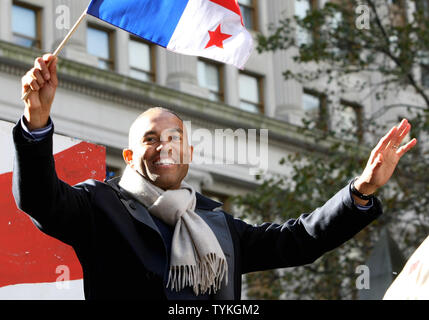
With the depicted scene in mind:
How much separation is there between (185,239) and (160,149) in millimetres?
424

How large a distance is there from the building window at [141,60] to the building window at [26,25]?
3046 mm

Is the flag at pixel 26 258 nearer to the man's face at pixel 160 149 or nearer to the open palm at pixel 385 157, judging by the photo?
the man's face at pixel 160 149

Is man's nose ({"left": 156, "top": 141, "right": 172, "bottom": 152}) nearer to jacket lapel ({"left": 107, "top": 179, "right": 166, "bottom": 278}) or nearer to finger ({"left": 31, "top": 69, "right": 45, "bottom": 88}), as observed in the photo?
jacket lapel ({"left": 107, "top": 179, "right": 166, "bottom": 278})

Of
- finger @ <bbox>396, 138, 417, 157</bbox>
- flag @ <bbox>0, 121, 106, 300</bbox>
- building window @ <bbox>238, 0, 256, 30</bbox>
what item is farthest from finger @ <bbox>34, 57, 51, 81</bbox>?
building window @ <bbox>238, 0, 256, 30</bbox>

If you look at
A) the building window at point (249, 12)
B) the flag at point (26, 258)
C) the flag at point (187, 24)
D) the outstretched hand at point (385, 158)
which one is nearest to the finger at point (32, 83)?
the flag at point (187, 24)

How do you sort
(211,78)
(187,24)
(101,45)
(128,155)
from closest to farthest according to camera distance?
1. (128,155)
2. (187,24)
3. (101,45)
4. (211,78)

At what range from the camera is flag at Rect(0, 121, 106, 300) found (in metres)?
6.74

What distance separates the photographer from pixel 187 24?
19.7ft

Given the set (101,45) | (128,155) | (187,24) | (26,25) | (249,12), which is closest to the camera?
(128,155)

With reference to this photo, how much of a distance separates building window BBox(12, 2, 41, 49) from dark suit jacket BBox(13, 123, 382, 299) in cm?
2378

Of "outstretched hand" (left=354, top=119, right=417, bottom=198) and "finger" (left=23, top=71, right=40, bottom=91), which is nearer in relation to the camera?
"finger" (left=23, top=71, right=40, bottom=91)

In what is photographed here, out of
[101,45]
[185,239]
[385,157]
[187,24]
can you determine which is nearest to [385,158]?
[385,157]

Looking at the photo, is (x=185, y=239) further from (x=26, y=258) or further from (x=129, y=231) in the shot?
(x=26, y=258)

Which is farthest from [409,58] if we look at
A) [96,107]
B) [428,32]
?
[96,107]
